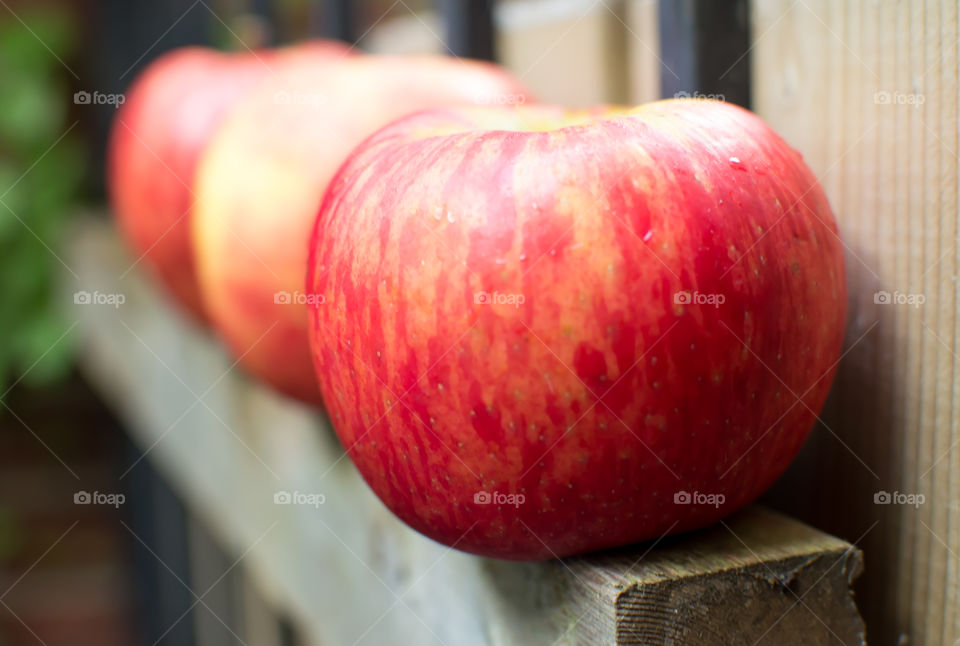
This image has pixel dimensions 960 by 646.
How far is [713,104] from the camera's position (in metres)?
0.51

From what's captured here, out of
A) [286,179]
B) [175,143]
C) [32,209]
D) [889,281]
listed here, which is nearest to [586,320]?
[889,281]

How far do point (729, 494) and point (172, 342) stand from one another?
4.00 ft

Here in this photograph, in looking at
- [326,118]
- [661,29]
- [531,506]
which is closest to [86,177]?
[326,118]

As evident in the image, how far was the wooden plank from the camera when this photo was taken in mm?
483

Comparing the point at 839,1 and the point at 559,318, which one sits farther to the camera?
the point at 839,1

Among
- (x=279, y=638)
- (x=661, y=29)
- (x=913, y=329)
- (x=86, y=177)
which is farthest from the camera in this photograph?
(x=86, y=177)

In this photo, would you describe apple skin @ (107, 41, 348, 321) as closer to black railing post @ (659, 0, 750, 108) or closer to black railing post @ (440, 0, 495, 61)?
black railing post @ (440, 0, 495, 61)

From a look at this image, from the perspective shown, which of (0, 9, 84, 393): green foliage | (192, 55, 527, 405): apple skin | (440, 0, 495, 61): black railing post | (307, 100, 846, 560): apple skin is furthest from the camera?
(0, 9, 84, 393): green foliage

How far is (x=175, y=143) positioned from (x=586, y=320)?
0.79m

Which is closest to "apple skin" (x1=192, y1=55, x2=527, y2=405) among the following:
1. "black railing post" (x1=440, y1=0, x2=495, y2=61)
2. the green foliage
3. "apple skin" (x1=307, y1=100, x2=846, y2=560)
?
"black railing post" (x1=440, y1=0, x2=495, y2=61)

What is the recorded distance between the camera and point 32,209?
2.50m

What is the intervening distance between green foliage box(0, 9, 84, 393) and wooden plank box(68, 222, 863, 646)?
0.79 metres

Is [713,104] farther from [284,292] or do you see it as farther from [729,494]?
[284,292]

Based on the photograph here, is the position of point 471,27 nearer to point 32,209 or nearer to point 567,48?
point 567,48
